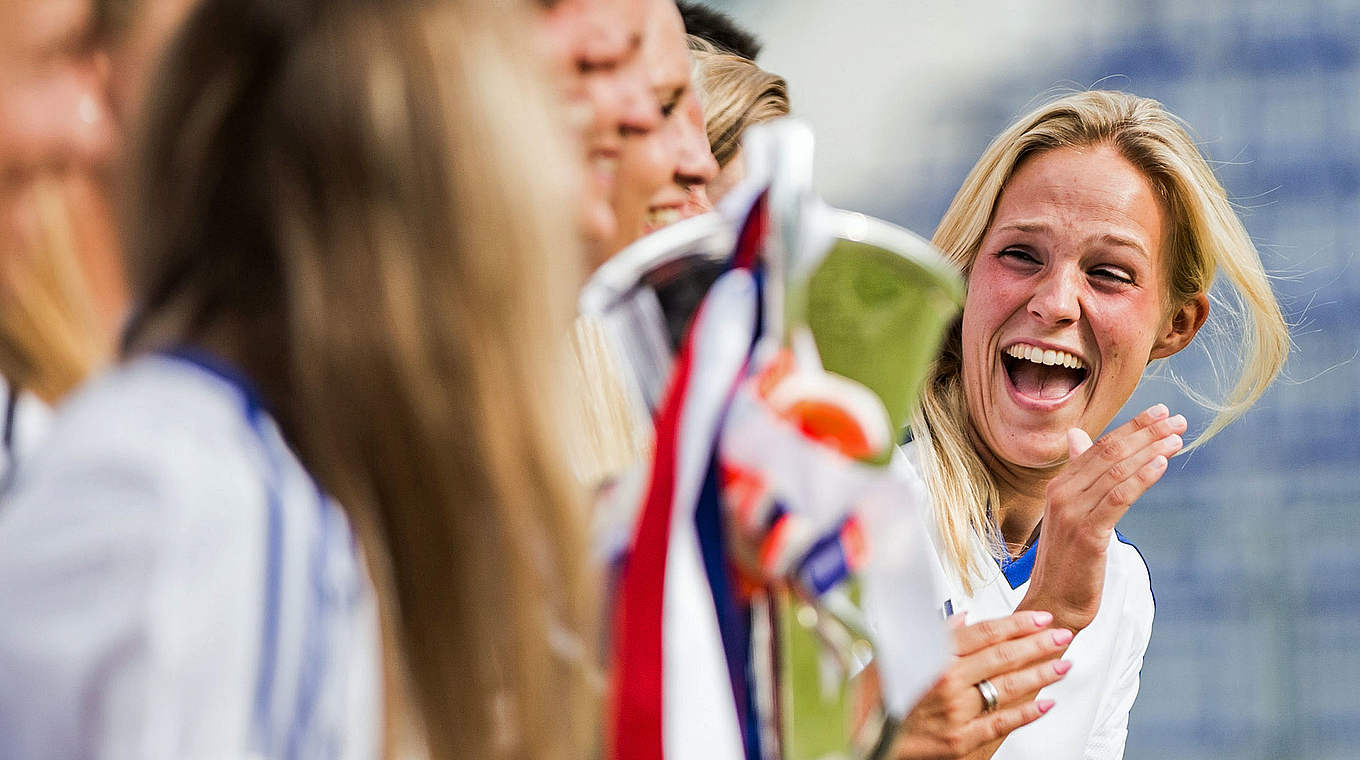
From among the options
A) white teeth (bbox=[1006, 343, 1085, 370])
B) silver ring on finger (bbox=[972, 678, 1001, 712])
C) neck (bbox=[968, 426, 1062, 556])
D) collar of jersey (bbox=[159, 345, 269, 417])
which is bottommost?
neck (bbox=[968, 426, 1062, 556])

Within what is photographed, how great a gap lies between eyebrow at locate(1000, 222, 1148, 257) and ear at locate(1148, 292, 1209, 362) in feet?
0.75

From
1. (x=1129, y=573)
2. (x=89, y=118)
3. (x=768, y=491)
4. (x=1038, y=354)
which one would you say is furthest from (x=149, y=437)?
(x=1129, y=573)

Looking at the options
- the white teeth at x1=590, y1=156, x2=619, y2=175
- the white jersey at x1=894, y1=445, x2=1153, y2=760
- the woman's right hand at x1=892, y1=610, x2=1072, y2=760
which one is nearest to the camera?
the white teeth at x1=590, y1=156, x2=619, y2=175

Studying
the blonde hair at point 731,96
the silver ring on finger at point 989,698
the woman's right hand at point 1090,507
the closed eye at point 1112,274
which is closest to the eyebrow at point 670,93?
the blonde hair at point 731,96

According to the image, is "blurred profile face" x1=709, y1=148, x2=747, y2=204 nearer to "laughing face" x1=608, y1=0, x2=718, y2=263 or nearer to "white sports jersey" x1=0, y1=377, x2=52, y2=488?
"laughing face" x1=608, y1=0, x2=718, y2=263

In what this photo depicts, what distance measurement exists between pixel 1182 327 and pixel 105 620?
2.24m

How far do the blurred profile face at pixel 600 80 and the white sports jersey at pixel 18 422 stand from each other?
1.28 ft

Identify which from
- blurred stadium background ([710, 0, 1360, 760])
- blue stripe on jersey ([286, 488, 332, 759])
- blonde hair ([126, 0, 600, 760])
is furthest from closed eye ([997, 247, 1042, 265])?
blurred stadium background ([710, 0, 1360, 760])

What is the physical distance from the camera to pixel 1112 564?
2.30 meters

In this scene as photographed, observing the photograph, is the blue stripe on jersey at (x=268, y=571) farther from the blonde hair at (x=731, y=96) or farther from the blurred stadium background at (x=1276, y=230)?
the blurred stadium background at (x=1276, y=230)

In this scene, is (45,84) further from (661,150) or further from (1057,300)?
(1057,300)

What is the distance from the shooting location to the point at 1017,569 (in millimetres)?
2238

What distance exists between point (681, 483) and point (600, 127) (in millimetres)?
354

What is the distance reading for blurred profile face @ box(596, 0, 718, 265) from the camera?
109 cm
